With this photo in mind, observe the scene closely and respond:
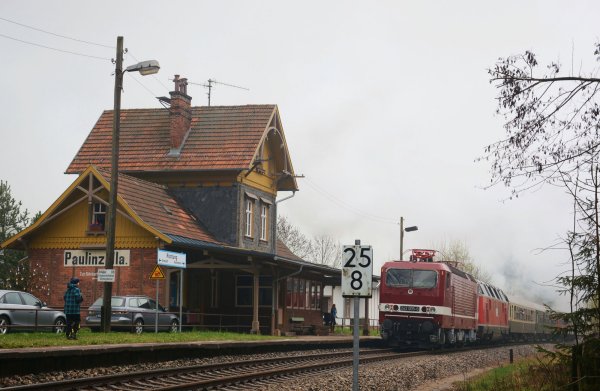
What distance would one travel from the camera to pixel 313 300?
1678 inches

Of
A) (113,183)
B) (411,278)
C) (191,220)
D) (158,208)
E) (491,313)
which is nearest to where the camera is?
(113,183)

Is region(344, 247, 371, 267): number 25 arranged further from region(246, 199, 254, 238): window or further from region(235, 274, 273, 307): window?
region(246, 199, 254, 238): window

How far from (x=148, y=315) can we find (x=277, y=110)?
45.7 ft

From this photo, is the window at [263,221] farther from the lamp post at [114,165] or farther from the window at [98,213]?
the lamp post at [114,165]

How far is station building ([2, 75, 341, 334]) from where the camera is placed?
100 ft

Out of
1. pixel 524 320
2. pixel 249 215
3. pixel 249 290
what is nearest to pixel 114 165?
pixel 249 290

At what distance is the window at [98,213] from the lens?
3131 cm

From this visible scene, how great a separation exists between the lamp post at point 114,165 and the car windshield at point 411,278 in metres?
10.9

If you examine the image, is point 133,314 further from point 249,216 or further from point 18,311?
point 249,216

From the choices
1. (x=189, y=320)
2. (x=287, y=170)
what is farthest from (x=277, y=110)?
(x=189, y=320)

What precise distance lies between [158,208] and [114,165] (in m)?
10.3

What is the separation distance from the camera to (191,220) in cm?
3522

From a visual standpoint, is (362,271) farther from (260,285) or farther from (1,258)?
(1,258)

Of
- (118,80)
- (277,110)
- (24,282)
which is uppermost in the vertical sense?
(277,110)
